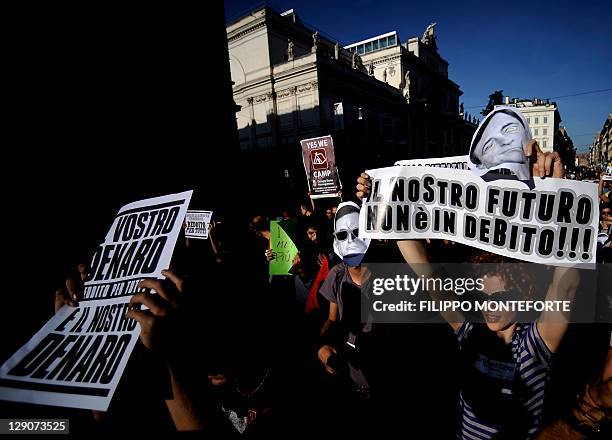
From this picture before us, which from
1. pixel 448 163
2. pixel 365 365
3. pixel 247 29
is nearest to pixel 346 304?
pixel 365 365

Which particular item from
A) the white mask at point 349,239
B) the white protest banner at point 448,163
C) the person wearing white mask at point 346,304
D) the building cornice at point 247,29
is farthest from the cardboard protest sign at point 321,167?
the building cornice at point 247,29

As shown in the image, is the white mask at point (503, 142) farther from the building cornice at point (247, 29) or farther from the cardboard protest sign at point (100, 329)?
the building cornice at point (247, 29)

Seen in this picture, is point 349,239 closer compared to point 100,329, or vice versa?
point 100,329

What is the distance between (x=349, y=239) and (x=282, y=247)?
1785 mm

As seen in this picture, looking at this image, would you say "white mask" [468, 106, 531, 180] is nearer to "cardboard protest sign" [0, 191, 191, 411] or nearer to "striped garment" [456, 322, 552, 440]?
"striped garment" [456, 322, 552, 440]

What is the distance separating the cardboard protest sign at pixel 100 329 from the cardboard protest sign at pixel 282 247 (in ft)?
9.40

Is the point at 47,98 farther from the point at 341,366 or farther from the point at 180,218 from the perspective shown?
the point at 341,366

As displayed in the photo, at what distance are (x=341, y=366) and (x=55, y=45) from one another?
208 inches

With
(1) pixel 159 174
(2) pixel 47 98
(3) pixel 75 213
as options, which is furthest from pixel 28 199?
(1) pixel 159 174

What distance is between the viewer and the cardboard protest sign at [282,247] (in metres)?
4.54

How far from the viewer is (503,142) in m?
2.04

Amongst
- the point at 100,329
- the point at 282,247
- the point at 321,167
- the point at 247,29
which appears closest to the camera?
the point at 100,329

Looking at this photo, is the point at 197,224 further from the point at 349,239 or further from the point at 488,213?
the point at 488,213

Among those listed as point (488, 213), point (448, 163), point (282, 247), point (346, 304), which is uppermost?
point (448, 163)
